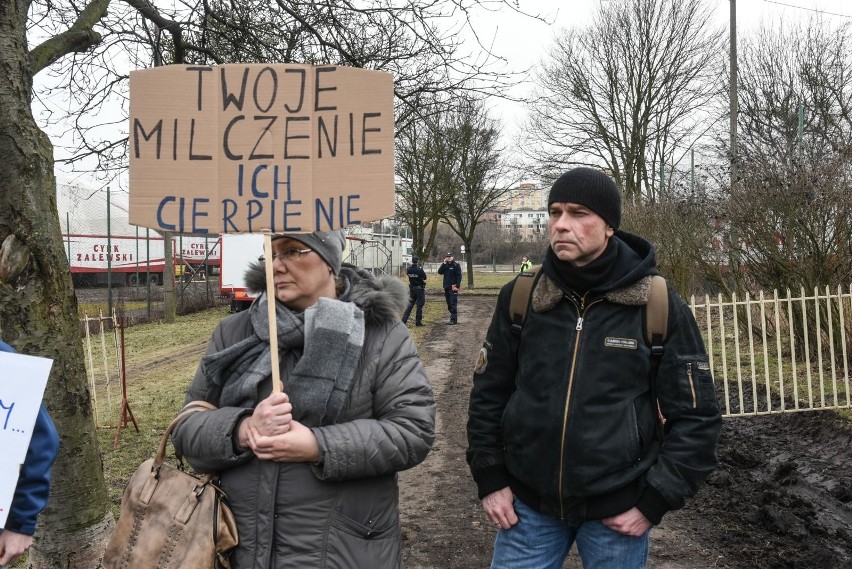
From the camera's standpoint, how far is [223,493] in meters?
2.00

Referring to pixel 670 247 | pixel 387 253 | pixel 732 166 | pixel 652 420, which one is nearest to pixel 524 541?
pixel 652 420

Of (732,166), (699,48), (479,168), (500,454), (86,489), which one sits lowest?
(86,489)

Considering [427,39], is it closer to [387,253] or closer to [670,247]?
[670,247]

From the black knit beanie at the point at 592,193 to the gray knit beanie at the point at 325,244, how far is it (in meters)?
0.71

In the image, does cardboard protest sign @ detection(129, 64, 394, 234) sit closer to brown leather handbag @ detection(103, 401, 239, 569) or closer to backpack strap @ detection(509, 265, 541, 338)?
backpack strap @ detection(509, 265, 541, 338)

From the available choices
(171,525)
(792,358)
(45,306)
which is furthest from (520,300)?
(792,358)

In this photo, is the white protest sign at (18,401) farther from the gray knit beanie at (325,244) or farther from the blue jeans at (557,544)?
the blue jeans at (557,544)

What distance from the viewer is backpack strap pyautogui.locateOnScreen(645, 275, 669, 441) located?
2.23 meters

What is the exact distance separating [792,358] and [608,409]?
23.4 ft

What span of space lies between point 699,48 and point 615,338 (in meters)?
23.8

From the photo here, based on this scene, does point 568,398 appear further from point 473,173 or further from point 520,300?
point 473,173

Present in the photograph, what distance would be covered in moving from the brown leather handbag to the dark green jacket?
3.04 ft

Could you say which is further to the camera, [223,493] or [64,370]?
[64,370]

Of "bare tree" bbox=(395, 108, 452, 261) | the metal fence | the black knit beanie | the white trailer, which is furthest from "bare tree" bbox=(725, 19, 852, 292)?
"bare tree" bbox=(395, 108, 452, 261)
